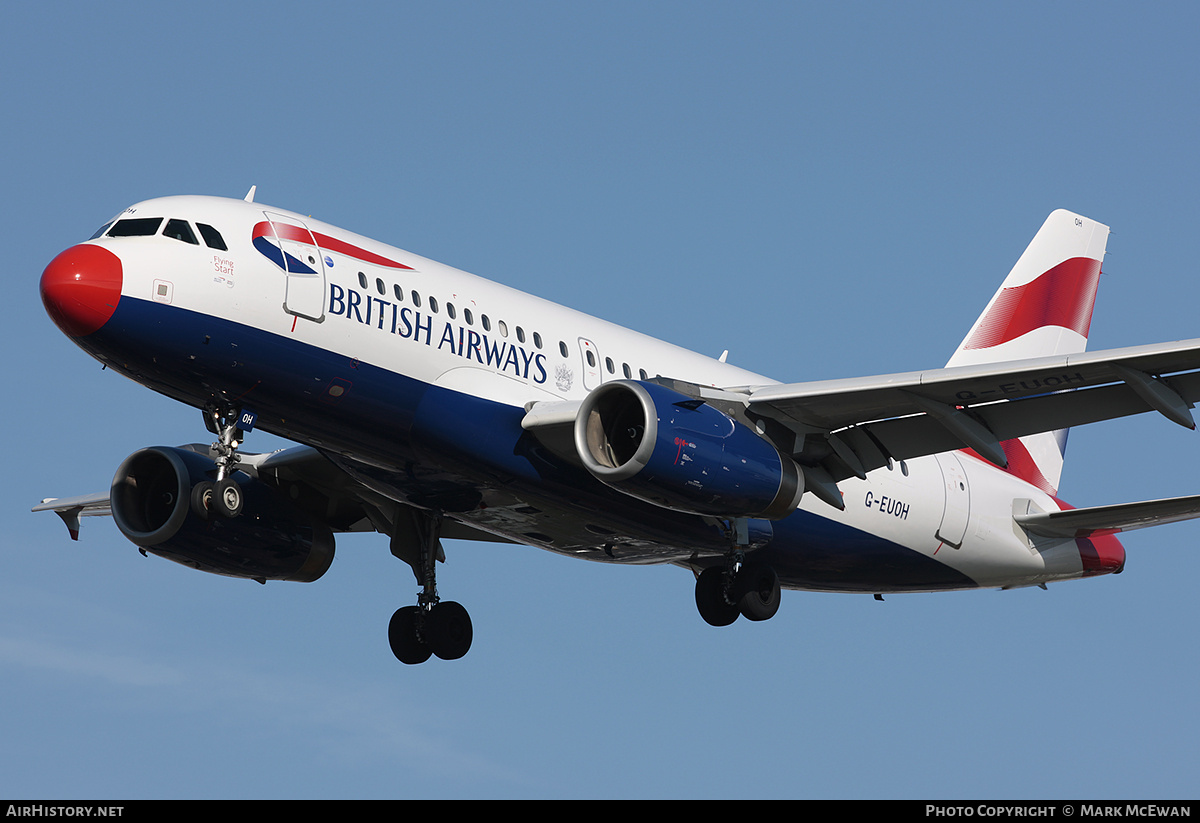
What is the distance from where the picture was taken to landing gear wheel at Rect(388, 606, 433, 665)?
30.8 metres

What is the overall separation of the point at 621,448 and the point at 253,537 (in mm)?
8734

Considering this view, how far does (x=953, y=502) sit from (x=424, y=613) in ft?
35.3

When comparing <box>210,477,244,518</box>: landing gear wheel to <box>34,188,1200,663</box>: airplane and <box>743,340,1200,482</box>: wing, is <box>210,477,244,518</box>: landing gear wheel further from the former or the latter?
<box>743,340,1200,482</box>: wing

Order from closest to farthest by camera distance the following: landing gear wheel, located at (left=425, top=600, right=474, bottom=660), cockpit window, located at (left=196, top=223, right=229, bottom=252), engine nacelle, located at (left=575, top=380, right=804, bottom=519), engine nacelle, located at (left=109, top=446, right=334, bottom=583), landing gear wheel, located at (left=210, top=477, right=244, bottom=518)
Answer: landing gear wheel, located at (left=210, top=477, right=244, bottom=518) < cockpit window, located at (left=196, top=223, right=229, bottom=252) < engine nacelle, located at (left=575, top=380, right=804, bottom=519) < engine nacelle, located at (left=109, top=446, right=334, bottom=583) < landing gear wheel, located at (left=425, top=600, right=474, bottom=660)

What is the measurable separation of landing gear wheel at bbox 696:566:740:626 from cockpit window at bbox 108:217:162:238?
1171 cm

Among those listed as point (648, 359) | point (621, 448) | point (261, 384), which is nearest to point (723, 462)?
point (621, 448)

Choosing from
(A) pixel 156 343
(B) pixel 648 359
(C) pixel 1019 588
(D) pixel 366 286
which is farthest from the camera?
(C) pixel 1019 588

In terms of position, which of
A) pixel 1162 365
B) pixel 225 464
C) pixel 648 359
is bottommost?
pixel 225 464

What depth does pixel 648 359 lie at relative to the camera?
2844 cm

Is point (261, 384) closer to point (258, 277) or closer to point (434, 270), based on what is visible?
point (258, 277)

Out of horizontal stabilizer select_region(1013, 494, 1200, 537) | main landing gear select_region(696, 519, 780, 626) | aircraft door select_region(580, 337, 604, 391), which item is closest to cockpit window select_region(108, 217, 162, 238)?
aircraft door select_region(580, 337, 604, 391)

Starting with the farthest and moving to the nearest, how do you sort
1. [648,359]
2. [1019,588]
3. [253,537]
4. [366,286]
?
[1019,588], [253,537], [648,359], [366,286]

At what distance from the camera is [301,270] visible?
24141 mm

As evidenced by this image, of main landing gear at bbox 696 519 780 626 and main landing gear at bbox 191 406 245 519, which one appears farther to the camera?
main landing gear at bbox 696 519 780 626
